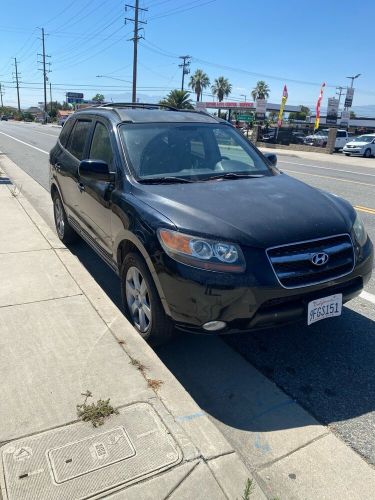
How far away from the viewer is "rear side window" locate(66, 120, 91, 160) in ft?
16.0

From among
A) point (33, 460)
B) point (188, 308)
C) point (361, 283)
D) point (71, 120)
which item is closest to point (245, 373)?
point (188, 308)

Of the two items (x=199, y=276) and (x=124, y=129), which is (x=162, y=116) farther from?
(x=199, y=276)

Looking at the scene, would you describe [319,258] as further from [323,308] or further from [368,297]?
[368,297]

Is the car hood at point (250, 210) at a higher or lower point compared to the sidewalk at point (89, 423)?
higher

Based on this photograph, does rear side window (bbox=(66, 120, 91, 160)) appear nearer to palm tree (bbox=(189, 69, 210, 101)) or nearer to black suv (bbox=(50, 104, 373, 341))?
black suv (bbox=(50, 104, 373, 341))

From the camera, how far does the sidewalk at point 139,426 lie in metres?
2.12

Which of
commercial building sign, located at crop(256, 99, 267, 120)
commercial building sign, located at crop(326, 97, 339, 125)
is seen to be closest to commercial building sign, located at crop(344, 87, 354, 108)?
commercial building sign, located at crop(326, 97, 339, 125)

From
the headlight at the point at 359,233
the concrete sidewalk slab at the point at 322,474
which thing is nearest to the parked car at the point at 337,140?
the headlight at the point at 359,233

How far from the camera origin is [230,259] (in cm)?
282

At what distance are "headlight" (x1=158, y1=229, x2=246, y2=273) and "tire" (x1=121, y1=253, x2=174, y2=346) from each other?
1.32ft

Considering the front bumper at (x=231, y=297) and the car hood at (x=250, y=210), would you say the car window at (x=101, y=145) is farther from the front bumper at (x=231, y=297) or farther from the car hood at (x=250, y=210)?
the front bumper at (x=231, y=297)

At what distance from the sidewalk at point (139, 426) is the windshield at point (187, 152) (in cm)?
134

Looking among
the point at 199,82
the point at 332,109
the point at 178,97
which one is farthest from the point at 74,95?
Answer: the point at 332,109

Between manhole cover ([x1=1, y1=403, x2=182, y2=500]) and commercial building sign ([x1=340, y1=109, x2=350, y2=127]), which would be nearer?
manhole cover ([x1=1, y1=403, x2=182, y2=500])
